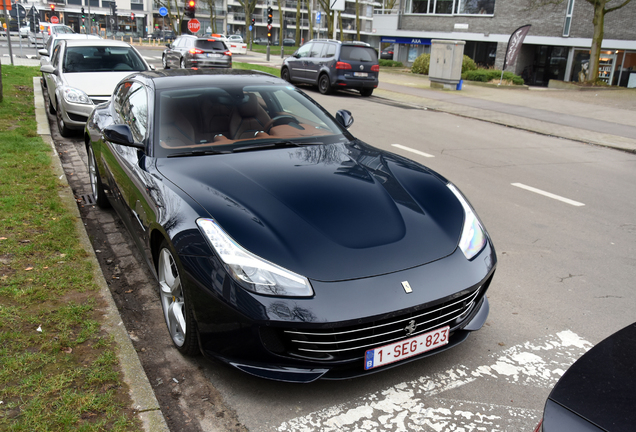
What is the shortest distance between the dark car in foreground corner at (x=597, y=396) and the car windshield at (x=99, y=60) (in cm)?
997

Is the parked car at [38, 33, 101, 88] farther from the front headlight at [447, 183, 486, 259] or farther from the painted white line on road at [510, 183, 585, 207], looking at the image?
the front headlight at [447, 183, 486, 259]

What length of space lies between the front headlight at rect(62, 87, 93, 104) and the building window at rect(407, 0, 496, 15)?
33125mm

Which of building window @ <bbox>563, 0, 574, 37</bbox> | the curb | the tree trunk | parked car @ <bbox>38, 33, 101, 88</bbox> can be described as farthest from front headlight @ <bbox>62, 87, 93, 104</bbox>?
building window @ <bbox>563, 0, 574, 37</bbox>

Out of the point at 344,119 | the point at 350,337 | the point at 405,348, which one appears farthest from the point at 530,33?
the point at 350,337

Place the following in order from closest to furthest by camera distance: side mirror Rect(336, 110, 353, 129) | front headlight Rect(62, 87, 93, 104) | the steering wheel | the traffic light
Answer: the steering wheel, side mirror Rect(336, 110, 353, 129), front headlight Rect(62, 87, 93, 104), the traffic light

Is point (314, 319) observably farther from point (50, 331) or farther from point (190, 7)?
point (190, 7)

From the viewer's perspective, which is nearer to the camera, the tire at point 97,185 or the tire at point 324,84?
Answer: the tire at point 97,185

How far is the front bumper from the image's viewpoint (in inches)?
101

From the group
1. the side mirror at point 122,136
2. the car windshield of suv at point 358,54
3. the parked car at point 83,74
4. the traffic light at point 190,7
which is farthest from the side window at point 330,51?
the side mirror at point 122,136

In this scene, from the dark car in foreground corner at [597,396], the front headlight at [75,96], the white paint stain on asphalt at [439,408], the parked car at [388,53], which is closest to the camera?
the dark car in foreground corner at [597,396]

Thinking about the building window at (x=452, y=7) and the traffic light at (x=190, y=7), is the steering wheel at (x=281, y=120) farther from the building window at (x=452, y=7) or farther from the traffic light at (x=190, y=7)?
the building window at (x=452, y=7)

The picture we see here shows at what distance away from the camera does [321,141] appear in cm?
421

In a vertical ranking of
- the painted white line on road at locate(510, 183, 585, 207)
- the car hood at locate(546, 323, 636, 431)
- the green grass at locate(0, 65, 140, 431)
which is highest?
the car hood at locate(546, 323, 636, 431)

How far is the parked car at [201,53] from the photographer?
78.6 ft
